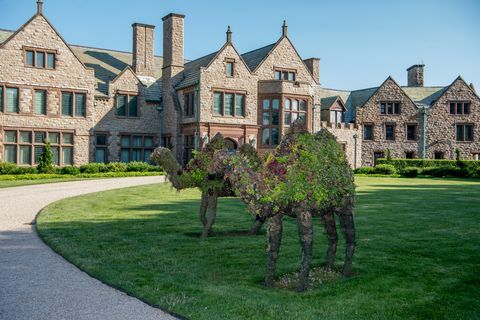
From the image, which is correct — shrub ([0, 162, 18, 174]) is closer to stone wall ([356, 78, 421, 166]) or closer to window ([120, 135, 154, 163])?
window ([120, 135, 154, 163])

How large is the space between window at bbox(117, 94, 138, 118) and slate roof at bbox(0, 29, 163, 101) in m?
1.10

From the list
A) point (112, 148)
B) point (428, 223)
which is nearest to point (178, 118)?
point (112, 148)

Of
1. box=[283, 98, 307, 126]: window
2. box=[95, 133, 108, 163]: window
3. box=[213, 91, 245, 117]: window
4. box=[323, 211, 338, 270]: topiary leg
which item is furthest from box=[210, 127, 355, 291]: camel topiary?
box=[283, 98, 307, 126]: window

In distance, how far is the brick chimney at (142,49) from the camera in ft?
129

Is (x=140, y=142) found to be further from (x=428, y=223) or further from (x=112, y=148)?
(x=428, y=223)

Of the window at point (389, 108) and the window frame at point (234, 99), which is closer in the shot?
the window frame at point (234, 99)

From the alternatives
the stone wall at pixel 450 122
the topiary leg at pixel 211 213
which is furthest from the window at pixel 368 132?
the topiary leg at pixel 211 213

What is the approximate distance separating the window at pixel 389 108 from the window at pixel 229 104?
64.3ft

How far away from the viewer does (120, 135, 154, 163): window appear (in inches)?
1473

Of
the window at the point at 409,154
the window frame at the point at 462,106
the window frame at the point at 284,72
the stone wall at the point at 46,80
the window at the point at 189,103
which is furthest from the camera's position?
the window frame at the point at 462,106

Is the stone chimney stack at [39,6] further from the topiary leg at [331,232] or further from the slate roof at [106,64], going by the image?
the topiary leg at [331,232]

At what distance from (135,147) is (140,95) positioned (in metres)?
4.03

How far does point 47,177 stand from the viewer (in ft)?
98.4

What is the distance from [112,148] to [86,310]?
103 ft
